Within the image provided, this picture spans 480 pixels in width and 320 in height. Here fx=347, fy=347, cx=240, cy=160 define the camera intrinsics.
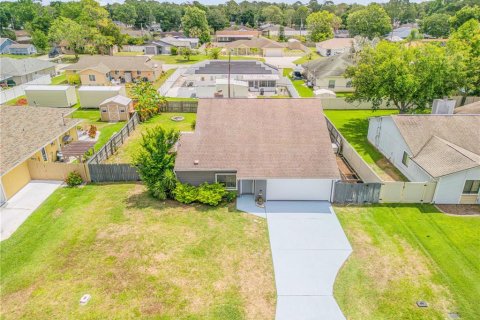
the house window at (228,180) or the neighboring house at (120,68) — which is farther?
the neighboring house at (120,68)

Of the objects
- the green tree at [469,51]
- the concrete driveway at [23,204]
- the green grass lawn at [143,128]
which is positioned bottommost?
the concrete driveway at [23,204]

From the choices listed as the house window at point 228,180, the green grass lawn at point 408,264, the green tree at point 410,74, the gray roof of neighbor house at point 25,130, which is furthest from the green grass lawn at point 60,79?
the green grass lawn at point 408,264

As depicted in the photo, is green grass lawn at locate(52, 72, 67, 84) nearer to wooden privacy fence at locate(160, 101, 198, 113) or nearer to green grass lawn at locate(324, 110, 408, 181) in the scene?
wooden privacy fence at locate(160, 101, 198, 113)

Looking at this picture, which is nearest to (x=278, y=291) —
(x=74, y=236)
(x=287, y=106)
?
(x=74, y=236)

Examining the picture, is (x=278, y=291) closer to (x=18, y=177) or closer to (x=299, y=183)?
(x=299, y=183)

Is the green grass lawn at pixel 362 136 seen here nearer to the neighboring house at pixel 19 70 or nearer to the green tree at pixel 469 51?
the green tree at pixel 469 51

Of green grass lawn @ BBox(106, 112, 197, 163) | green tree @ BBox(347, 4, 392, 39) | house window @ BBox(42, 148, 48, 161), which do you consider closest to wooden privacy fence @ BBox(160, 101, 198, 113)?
green grass lawn @ BBox(106, 112, 197, 163)
